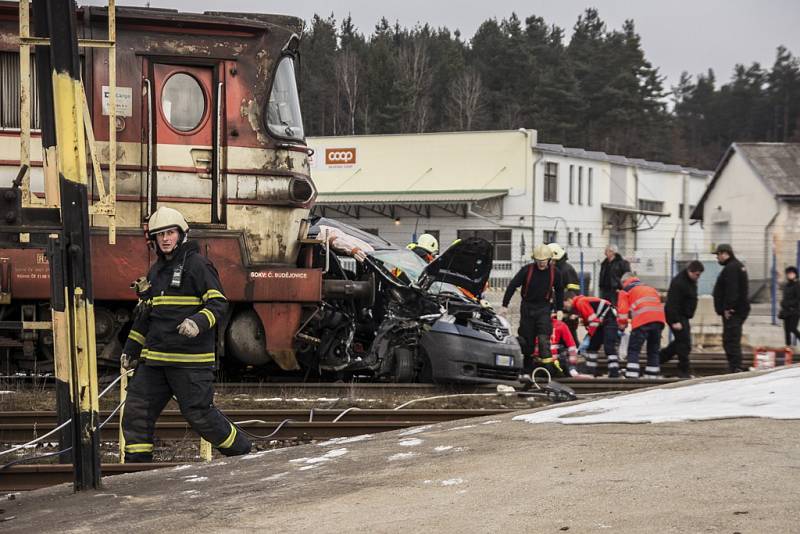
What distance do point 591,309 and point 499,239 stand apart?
25836mm

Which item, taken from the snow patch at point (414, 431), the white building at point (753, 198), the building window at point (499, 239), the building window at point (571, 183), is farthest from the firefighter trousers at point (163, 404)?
the building window at point (571, 183)

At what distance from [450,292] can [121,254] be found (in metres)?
3.63

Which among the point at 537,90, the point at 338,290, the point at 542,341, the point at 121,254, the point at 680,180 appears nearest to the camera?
the point at 121,254

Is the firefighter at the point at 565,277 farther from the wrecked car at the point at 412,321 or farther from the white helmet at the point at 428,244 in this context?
the wrecked car at the point at 412,321

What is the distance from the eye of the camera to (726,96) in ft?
318

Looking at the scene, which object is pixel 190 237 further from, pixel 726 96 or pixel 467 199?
pixel 726 96

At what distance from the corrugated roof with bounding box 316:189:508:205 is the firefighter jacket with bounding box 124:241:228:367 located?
112 feet

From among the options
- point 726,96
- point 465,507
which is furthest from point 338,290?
point 726,96

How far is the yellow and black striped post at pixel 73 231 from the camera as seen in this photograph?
18.4 ft

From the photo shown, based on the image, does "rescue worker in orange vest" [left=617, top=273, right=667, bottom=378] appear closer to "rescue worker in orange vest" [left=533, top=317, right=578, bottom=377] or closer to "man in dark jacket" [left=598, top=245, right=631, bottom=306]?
"rescue worker in orange vest" [left=533, top=317, right=578, bottom=377]

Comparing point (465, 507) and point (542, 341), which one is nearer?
point (465, 507)

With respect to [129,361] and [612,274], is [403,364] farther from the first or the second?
[612,274]

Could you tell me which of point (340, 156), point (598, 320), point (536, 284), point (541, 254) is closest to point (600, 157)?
point (340, 156)

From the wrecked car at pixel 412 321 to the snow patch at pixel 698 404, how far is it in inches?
144
